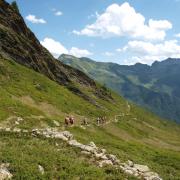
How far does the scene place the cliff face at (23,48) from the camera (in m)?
119

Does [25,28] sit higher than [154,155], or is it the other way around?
[25,28]

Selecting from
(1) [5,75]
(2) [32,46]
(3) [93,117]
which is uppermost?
(2) [32,46]

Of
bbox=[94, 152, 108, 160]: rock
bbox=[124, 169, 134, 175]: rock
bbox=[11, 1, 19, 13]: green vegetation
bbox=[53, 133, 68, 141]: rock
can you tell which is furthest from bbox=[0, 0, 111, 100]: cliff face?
bbox=[124, 169, 134, 175]: rock

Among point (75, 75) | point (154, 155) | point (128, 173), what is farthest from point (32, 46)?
point (128, 173)

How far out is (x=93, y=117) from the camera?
10619 cm

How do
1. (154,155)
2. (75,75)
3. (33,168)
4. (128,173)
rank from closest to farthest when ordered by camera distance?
(33,168)
(128,173)
(154,155)
(75,75)

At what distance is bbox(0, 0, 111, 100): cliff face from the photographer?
11881cm

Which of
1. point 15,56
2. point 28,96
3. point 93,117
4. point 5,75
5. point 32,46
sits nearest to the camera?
point 28,96

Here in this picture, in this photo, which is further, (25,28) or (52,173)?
(25,28)

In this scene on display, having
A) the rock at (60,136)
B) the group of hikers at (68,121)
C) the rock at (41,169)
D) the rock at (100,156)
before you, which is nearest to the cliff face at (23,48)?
the group of hikers at (68,121)

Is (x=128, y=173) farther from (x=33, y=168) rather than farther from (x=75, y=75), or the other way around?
(x=75, y=75)

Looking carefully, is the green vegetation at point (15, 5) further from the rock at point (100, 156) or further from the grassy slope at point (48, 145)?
the rock at point (100, 156)

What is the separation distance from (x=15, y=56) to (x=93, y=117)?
34.3 metres

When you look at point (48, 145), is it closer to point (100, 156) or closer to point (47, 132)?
point (47, 132)
